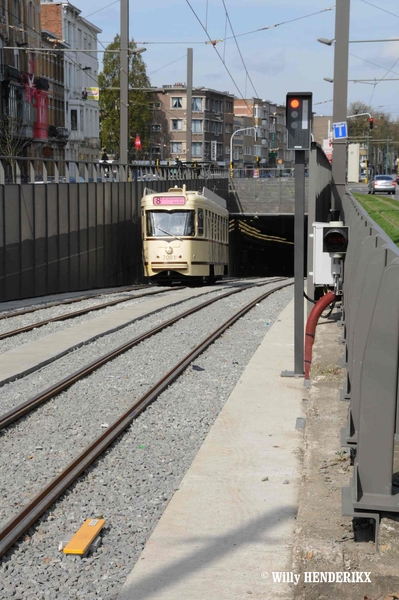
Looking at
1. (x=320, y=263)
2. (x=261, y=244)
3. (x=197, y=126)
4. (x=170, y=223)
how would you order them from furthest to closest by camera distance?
1. (x=197, y=126)
2. (x=261, y=244)
3. (x=170, y=223)
4. (x=320, y=263)

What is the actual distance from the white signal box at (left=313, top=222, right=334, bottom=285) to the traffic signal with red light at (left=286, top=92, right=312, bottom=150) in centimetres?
160

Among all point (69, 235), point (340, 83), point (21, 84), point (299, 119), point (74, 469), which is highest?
point (21, 84)

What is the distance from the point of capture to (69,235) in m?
31.3

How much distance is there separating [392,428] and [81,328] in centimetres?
1378

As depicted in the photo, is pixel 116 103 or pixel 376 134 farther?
pixel 376 134

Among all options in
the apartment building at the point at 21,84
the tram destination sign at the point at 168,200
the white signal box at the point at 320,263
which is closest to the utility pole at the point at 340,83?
the white signal box at the point at 320,263

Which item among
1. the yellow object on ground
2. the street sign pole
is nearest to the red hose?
the street sign pole

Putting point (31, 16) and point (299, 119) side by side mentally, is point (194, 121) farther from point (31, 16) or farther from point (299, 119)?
point (299, 119)

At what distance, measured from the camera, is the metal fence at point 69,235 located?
26.8 m

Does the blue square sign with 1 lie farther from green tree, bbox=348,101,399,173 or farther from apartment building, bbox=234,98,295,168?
apartment building, bbox=234,98,295,168

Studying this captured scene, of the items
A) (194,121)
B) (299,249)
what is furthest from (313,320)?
(194,121)

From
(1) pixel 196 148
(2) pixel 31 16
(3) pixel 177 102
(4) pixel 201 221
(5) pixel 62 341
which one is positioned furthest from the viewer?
(3) pixel 177 102

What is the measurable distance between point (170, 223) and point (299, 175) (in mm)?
19299

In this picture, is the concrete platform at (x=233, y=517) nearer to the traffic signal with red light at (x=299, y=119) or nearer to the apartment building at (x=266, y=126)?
the traffic signal with red light at (x=299, y=119)
